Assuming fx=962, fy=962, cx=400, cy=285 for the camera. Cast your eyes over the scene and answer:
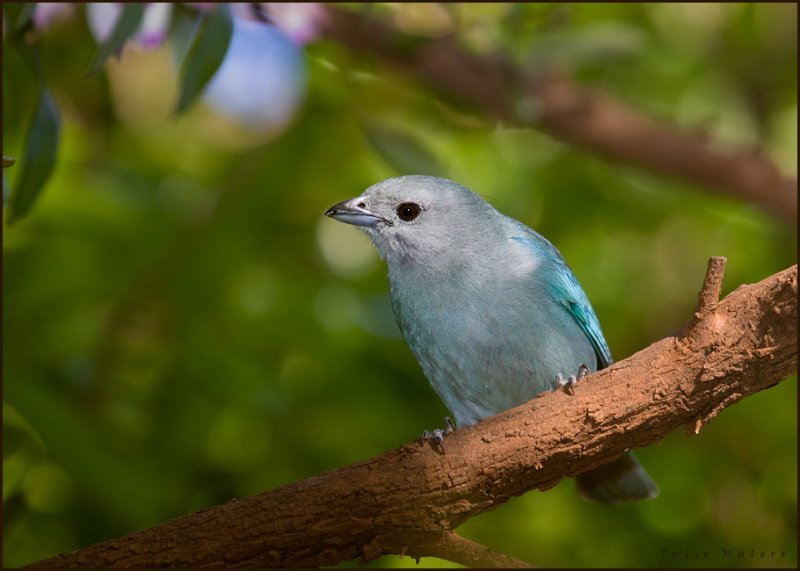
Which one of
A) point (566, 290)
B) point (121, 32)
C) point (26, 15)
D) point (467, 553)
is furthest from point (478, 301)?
point (26, 15)

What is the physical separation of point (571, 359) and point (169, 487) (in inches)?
78.0

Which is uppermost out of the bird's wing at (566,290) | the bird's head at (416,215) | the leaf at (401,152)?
the leaf at (401,152)

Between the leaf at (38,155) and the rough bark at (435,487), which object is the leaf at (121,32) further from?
the rough bark at (435,487)

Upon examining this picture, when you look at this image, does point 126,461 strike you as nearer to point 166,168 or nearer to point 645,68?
point 166,168

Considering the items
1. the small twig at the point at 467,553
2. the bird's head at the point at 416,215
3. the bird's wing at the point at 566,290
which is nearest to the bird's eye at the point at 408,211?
the bird's head at the point at 416,215

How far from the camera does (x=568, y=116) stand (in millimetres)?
A: 5164

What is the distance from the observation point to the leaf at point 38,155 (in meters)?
3.23

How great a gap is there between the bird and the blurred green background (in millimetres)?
343

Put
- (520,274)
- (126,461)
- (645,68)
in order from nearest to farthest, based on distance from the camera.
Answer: (520,274)
(126,461)
(645,68)

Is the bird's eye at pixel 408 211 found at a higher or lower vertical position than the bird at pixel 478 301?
higher

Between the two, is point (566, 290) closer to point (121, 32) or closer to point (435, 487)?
point (435, 487)

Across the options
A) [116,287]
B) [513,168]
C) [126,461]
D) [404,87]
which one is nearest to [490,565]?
[126,461]

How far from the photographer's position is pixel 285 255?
19.1ft

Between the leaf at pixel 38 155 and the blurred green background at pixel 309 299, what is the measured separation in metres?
0.79
